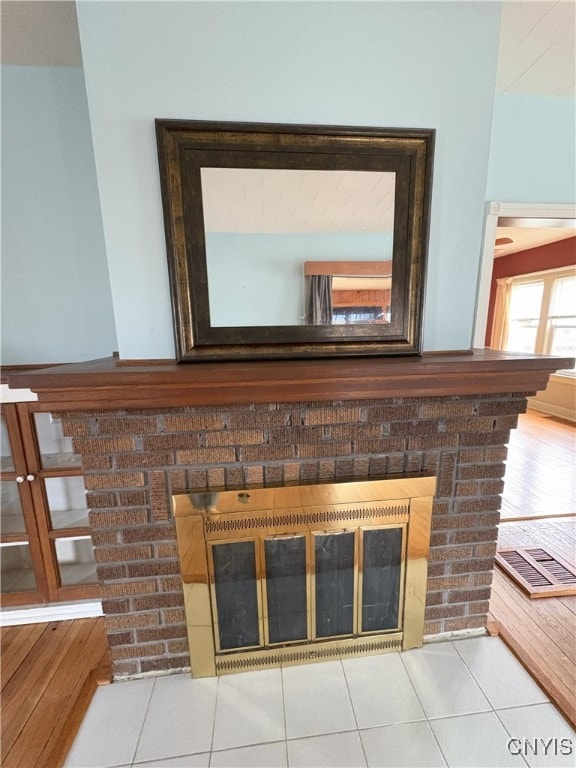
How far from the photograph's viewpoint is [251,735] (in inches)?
43.3

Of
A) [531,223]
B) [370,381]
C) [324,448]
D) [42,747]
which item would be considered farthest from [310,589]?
[531,223]

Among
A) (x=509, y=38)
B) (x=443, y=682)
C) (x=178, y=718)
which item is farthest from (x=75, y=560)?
(x=509, y=38)

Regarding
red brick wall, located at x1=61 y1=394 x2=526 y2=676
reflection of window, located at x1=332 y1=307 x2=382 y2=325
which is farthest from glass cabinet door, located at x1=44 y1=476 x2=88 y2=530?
reflection of window, located at x1=332 y1=307 x2=382 y2=325

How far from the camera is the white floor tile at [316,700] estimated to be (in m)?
1.12

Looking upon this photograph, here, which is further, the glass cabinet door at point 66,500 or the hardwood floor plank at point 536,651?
the glass cabinet door at point 66,500

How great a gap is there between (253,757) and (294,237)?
1669mm

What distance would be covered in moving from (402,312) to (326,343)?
285 millimetres

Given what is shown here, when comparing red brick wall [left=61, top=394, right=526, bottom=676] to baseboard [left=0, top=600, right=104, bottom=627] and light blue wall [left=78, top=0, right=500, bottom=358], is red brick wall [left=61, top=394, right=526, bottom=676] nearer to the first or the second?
light blue wall [left=78, top=0, right=500, bottom=358]

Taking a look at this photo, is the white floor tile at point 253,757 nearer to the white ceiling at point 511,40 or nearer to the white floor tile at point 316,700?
the white floor tile at point 316,700

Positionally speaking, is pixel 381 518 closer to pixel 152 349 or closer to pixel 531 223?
pixel 152 349

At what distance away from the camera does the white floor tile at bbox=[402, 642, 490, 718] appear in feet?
3.82

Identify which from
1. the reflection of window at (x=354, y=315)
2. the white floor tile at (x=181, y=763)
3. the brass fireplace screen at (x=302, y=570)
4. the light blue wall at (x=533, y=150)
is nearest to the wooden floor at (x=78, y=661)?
the white floor tile at (x=181, y=763)

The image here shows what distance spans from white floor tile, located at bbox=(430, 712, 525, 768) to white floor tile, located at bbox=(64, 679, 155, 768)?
101 cm

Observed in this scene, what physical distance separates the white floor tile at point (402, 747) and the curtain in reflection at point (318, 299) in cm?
138
